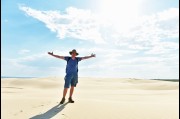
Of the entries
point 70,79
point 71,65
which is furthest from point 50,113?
point 71,65

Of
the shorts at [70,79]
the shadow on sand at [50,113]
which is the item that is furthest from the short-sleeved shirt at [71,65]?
the shadow on sand at [50,113]

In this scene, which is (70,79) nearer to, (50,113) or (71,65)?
(71,65)

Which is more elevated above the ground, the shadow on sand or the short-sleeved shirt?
the short-sleeved shirt

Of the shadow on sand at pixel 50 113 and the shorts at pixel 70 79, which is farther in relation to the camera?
the shorts at pixel 70 79

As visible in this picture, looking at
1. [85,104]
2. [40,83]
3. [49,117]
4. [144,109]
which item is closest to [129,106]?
[144,109]

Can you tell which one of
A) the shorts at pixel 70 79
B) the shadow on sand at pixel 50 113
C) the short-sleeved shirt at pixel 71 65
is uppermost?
the short-sleeved shirt at pixel 71 65

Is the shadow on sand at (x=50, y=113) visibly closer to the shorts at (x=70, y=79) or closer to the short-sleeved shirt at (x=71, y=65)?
the shorts at (x=70, y=79)

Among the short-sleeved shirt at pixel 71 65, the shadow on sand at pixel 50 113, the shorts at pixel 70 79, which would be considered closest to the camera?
the shadow on sand at pixel 50 113

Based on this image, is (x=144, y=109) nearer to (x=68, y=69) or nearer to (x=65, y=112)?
(x=65, y=112)

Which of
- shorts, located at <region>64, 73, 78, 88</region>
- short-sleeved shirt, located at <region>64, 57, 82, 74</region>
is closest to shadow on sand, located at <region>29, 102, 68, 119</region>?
shorts, located at <region>64, 73, 78, 88</region>

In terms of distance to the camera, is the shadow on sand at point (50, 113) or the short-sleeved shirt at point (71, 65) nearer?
the shadow on sand at point (50, 113)

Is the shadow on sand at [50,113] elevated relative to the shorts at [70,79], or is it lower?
lower

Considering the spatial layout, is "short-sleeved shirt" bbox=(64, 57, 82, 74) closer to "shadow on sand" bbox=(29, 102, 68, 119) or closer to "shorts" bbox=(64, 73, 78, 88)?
"shorts" bbox=(64, 73, 78, 88)

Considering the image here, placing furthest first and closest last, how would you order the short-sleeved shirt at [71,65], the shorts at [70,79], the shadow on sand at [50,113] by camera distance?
the short-sleeved shirt at [71,65] < the shorts at [70,79] < the shadow on sand at [50,113]
